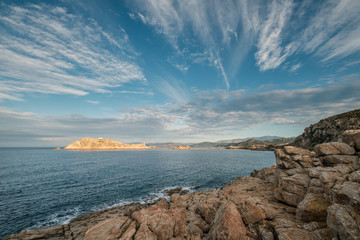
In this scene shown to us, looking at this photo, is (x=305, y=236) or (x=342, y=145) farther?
(x=342, y=145)

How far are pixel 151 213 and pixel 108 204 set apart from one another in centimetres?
2589

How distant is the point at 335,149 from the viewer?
22.2m

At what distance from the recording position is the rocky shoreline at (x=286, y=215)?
11.9 m

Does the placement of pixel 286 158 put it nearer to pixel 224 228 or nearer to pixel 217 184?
pixel 224 228

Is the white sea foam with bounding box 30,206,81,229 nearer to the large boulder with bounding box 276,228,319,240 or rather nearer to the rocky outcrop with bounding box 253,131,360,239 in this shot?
the large boulder with bounding box 276,228,319,240

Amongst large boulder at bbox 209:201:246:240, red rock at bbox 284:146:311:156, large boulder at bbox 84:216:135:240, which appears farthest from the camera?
red rock at bbox 284:146:311:156

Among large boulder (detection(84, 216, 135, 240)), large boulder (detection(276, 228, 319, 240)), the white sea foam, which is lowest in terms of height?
the white sea foam

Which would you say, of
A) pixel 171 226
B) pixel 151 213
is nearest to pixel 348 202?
pixel 171 226

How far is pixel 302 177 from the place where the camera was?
20.9 meters

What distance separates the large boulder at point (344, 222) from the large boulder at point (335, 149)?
15424 millimetres

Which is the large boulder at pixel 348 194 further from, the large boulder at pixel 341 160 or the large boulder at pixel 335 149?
the large boulder at pixel 335 149

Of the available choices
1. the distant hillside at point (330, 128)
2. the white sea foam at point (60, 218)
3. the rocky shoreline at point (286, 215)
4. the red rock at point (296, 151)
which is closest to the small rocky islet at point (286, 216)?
the rocky shoreline at point (286, 215)

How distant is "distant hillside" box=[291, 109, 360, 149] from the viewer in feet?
279

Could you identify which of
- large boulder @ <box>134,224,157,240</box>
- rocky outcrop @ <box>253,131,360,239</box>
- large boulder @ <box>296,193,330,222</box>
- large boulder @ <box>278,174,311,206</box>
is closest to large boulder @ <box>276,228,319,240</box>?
rocky outcrop @ <box>253,131,360,239</box>
